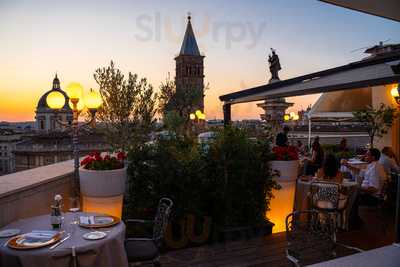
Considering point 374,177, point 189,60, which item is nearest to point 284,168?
point 374,177

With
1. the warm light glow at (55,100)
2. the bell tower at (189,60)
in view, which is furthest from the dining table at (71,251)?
the bell tower at (189,60)

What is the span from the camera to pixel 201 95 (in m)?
23.5

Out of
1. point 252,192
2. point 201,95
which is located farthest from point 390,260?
point 201,95

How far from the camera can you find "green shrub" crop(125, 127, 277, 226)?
4.25 m

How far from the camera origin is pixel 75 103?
14.6ft

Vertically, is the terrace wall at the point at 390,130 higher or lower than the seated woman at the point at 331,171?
higher

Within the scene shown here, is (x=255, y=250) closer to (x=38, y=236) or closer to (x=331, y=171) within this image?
(x=331, y=171)

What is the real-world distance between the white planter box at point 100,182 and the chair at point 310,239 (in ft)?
6.85

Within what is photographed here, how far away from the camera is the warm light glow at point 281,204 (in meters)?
5.04

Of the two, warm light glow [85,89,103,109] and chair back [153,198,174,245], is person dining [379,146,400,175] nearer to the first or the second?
chair back [153,198,174,245]

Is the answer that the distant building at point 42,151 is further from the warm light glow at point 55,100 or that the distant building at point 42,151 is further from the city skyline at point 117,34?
the warm light glow at point 55,100

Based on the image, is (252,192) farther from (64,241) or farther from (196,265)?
(64,241)

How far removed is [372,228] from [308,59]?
13391 millimetres

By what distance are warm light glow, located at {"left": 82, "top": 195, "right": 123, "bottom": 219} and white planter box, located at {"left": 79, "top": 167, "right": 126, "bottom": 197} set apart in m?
0.06
